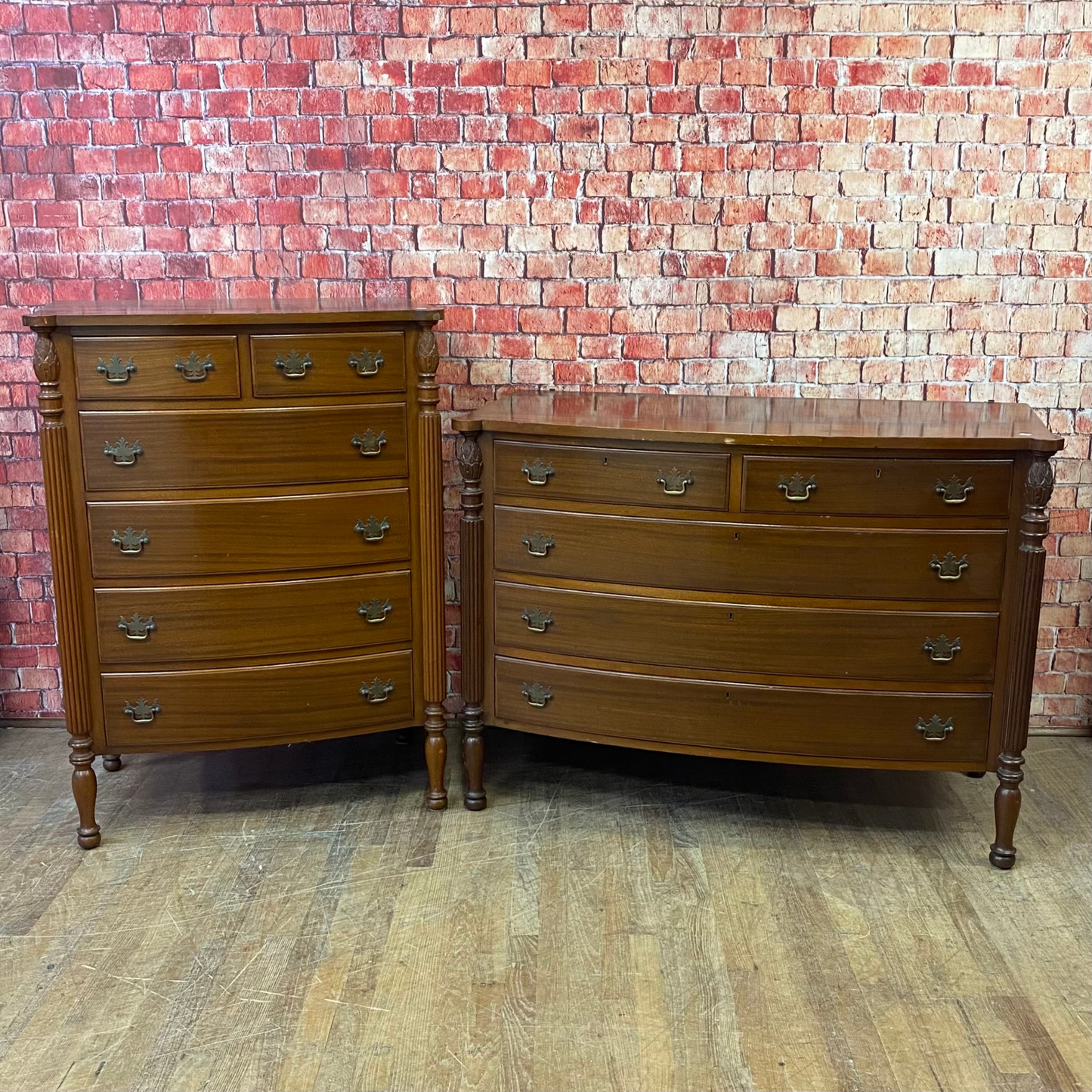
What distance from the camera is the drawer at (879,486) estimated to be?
111 inches

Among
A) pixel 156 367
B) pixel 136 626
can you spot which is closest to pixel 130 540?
pixel 136 626

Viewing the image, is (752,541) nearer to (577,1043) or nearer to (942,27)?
(577,1043)

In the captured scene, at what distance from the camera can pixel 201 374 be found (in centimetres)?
291

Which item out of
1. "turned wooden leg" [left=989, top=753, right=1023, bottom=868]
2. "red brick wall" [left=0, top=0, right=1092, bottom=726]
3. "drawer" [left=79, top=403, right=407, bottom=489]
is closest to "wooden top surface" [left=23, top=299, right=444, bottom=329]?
"drawer" [left=79, top=403, right=407, bottom=489]

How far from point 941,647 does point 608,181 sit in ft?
5.34

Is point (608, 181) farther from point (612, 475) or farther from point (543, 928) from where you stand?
point (543, 928)

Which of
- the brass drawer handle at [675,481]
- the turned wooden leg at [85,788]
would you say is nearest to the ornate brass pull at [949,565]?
the brass drawer handle at [675,481]

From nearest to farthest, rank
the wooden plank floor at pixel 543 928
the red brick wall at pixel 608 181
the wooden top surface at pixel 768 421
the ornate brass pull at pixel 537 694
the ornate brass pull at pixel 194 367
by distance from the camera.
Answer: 1. the wooden plank floor at pixel 543 928
2. the wooden top surface at pixel 768 421
3. the ornate brass pull at pixel 194 367
4. the ornate brass pull at pixel 537 694
5. the red brick wall at pixel 608 181

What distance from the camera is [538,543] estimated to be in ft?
10.0

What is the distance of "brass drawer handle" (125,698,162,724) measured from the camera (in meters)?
3.06

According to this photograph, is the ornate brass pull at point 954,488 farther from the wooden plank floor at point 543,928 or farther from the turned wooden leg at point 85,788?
the turned wooden leg at point 85,788

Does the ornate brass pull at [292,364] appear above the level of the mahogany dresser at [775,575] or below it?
above

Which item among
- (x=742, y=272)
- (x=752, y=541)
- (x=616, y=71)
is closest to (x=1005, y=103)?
(x=742, y=272)

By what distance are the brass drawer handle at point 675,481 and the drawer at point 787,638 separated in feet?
0.91
